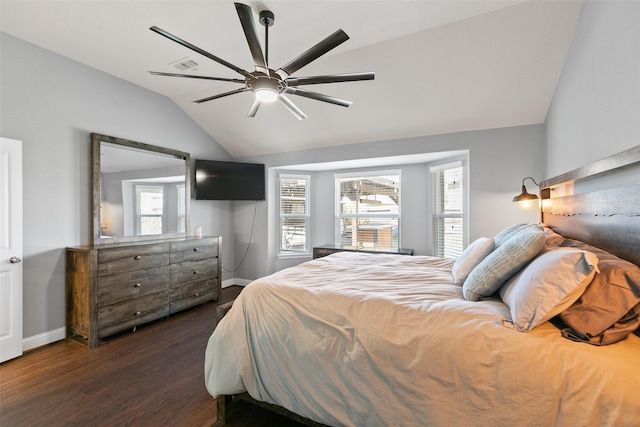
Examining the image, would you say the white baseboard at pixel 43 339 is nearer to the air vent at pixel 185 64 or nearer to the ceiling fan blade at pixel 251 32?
the air vent at pixel 185 64

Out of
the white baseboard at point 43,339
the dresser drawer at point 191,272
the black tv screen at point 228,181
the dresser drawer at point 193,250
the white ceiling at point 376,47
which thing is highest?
the white ceiling at point 376,47

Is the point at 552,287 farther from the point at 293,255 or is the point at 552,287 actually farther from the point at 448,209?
the point at 293,255

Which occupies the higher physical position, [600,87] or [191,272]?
[600,87]

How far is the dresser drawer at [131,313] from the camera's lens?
9.52 feet

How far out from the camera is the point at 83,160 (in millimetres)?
3203

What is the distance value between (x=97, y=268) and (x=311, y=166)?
3.25 m

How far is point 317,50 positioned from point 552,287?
5.99ft

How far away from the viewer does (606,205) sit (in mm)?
1543

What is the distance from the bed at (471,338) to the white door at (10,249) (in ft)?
7.15

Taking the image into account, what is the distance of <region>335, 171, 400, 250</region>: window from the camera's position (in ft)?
16.1

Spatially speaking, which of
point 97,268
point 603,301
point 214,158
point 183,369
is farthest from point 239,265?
point 603,301

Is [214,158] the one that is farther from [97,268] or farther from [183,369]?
[183,369]

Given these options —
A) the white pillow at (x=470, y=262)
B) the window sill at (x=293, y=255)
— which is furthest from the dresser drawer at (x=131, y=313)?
the white pillow at (x=470, y=262)

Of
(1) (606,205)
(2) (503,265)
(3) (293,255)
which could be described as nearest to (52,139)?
(3) (293,255)
